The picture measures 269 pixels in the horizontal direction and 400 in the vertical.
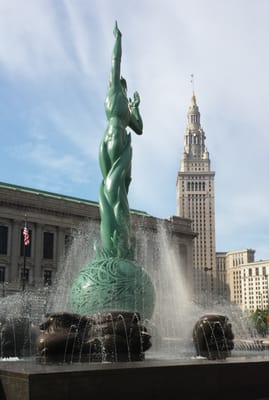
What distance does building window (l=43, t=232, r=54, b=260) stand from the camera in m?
64.2

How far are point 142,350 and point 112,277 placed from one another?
4.62 m

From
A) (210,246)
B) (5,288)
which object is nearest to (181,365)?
(5,288)

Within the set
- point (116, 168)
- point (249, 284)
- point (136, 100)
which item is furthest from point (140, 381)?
point (249, 284)

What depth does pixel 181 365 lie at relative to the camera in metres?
9.62

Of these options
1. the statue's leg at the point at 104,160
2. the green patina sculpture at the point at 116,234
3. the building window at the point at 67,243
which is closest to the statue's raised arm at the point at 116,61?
the green patina sculpture at the point at 116,234

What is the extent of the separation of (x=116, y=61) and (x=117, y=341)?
13263 mm

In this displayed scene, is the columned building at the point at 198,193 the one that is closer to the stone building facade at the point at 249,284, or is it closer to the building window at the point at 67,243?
the stone building facade at the point at 249,284

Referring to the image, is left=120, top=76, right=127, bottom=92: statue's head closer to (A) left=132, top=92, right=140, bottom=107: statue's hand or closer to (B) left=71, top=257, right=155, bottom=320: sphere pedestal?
(A) left=132, top=92, right=140, bottom=107: statue's hand

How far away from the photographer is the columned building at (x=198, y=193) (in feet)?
438

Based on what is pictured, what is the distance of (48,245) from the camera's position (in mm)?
64625

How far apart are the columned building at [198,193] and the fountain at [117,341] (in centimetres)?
10464

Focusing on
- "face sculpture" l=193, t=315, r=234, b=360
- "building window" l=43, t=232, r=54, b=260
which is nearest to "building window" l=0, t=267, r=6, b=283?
"building window" l=43, t=232, r=54, b=260

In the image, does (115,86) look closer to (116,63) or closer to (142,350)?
(116,63)

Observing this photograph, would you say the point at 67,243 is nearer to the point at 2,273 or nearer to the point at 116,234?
the point at 2,273
